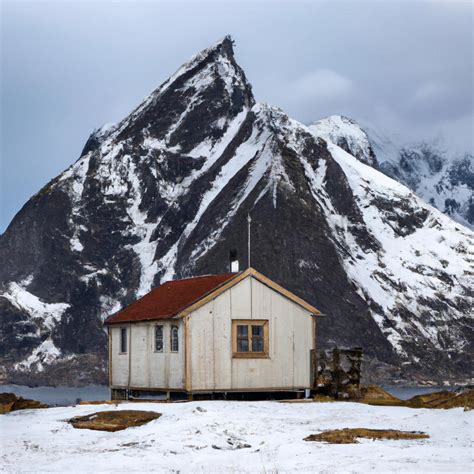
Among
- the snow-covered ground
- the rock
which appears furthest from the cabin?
the rock

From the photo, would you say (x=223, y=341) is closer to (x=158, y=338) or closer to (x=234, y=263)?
(x=158, y=338)

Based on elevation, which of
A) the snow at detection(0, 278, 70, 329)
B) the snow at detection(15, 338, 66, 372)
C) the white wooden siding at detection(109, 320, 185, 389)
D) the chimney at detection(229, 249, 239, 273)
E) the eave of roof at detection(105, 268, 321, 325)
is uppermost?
the snow at detection(0, 278, 70, 329)

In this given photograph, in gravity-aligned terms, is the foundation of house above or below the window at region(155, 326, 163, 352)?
below

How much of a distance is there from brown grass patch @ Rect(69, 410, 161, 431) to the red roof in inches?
392

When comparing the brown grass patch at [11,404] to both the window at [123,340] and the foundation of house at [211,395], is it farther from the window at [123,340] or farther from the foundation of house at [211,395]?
the window at [123,340]

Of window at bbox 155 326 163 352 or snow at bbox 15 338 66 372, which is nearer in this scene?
window at bbox 155 326 163 352

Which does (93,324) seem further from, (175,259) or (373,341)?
(373,341)

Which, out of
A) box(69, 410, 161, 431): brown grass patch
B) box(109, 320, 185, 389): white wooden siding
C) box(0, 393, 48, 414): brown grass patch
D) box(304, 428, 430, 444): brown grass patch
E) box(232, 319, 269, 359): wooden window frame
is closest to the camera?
box(304, 428, 430, 444): brown grass patch

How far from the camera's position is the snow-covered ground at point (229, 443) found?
80.5 ft

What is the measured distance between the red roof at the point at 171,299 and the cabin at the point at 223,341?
0.10 metres

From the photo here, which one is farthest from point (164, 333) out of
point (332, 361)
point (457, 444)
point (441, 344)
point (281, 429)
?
point (441, 344)

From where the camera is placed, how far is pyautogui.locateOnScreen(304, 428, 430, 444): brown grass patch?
28.6 m

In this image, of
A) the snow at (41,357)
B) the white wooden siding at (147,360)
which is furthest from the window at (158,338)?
the snow at (41,357)

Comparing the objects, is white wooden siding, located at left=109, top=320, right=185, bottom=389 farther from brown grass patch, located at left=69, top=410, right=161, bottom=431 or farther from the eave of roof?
brown grass patch, located at left=69, top=410, right=161, bottom=431
